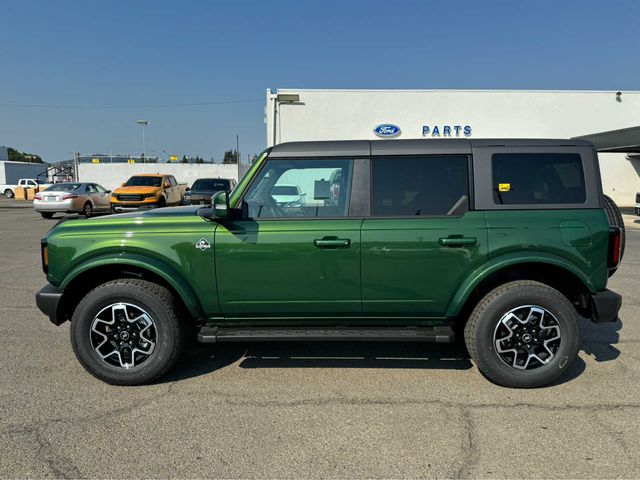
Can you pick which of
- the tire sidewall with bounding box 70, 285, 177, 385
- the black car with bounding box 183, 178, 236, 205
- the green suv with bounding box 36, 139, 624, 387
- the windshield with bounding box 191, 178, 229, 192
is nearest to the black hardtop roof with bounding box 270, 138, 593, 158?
the green suv with bounding box 36, 139, 624, 387

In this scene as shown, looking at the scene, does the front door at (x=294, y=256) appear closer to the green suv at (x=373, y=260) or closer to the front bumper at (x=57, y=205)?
the green suv at (x=373, y=260)

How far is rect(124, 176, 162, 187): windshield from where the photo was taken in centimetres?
1822

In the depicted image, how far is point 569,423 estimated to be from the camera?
2867mm

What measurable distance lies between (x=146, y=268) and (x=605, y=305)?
3.56 m

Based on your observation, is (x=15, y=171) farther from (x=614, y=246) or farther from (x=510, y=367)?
(x=614, y=246)

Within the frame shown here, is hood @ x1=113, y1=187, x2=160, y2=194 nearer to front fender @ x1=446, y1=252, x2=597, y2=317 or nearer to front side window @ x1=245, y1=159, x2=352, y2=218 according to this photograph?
front side window @ x1=245, y1=159, x2=352, y2=218

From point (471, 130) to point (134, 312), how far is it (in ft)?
68.6

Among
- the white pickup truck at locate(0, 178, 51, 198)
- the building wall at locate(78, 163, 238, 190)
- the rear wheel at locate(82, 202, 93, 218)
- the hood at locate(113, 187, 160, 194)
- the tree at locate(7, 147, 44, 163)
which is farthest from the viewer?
the tree at locate(7, 147, 44, 163)

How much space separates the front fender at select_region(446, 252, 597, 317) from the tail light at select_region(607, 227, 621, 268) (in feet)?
0.85

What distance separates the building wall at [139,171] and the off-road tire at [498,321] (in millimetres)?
36738

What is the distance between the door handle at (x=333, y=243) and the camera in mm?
3309

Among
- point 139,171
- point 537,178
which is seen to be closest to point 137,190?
point 537,178

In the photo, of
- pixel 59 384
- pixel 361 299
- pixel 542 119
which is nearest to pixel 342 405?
pixel 361 299

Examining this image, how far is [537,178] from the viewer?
3.43 metres
